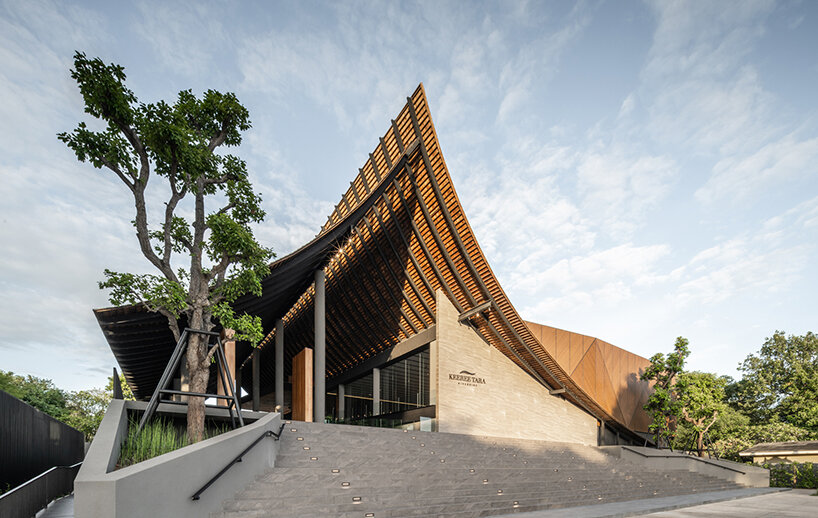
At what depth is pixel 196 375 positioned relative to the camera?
26.9 ft

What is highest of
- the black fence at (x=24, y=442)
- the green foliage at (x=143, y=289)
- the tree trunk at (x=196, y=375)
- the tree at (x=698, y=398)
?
the green foliage at (x=143, y=289)

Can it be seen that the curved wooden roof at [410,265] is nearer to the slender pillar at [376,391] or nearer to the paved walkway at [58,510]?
the slender pillar at [376,391]

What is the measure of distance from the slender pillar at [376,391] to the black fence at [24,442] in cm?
1268

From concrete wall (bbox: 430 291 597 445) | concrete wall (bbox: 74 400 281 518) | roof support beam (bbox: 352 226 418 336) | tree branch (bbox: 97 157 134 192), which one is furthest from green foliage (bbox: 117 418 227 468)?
concrete wall (bbox: 430 291 597 445)

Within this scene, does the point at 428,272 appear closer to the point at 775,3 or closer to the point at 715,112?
the point at 715,112

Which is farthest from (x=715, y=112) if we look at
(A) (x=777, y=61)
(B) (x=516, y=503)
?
(B) (x=516, y=503)

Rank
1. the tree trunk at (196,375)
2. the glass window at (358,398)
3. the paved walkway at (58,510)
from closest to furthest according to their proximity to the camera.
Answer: the paved walkway at (58,510) → the tree trunk at (196,375) → the glass window at (358,398)

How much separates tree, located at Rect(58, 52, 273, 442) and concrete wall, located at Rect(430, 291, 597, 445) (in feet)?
33.7

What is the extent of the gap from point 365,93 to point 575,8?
6.53 meters

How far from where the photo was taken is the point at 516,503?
31.9 ft

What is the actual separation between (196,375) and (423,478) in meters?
4.75

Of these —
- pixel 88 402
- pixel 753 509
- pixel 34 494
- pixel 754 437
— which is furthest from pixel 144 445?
pixel 88 402

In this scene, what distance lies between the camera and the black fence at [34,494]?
20.4ft

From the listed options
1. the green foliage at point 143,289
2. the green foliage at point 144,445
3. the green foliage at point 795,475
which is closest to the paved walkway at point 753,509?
the green foliage at point 795,475
